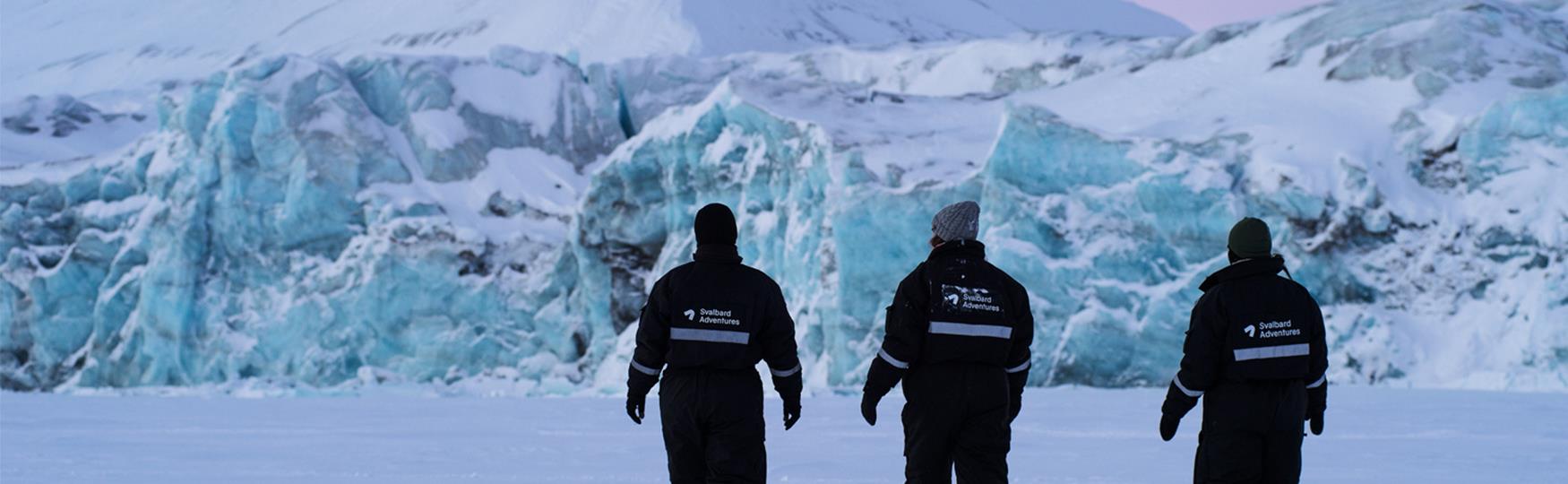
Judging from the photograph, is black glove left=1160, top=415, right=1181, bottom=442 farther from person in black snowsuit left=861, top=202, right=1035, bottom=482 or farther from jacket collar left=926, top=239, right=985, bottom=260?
jacket collar left=926, top=239, right=985, bottom=260

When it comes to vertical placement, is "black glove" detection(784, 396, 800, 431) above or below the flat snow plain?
above

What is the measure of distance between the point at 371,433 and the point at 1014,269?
13436 mm

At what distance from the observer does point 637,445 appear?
11.7m

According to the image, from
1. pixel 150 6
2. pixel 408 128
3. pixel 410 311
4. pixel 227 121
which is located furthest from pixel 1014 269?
pixel 150 6

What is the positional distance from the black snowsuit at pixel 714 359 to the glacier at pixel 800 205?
19275mm

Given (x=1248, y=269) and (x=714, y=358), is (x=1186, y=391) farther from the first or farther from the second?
(x=714, y=358)

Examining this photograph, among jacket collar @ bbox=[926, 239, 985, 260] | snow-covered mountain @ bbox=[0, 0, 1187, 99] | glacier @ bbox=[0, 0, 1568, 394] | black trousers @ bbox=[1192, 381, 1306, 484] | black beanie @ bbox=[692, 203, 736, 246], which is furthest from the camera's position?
snow-covered mountain @ bbox=[0, 0, 1187, 99]

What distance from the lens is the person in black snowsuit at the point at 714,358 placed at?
540 cm

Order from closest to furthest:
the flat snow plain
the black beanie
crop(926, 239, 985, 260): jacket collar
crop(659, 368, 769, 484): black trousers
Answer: crop(659, 368, 769, 484): black trousers → the black beanie → crop(926, 239, 985, 260): jacket collar → the flat snow plain

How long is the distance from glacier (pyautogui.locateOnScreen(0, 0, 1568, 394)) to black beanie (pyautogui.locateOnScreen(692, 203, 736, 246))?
19.3 m

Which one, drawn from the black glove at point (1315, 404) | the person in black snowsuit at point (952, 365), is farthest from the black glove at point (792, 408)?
the black glove at point (1315, 404)

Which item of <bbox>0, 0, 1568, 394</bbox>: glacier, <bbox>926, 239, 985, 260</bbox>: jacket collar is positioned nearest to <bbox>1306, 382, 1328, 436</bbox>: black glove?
<bbox>926, 239, 985, 260</bbox>: jacket collar

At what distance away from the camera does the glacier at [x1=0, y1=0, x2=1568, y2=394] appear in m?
24.1

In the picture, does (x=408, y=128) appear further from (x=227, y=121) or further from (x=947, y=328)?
(x=947, y=328)
